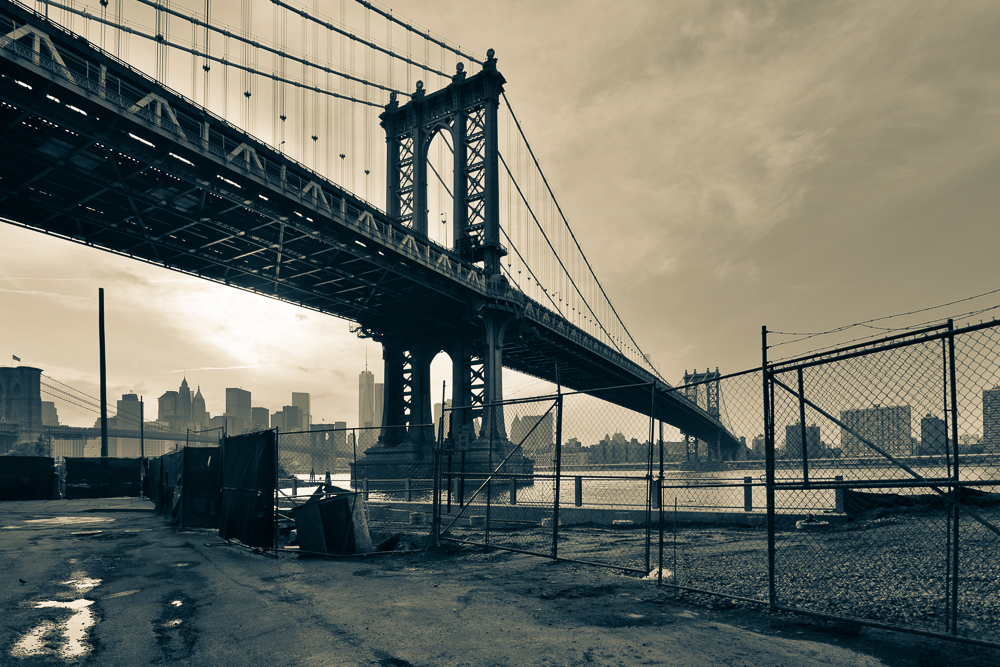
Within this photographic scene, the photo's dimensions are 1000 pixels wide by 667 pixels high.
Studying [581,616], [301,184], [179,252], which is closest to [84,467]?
[179,252]

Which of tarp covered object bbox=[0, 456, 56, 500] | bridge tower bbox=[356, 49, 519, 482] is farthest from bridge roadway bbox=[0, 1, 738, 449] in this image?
tarp covered object bbox=[0, 456, 56, 500]

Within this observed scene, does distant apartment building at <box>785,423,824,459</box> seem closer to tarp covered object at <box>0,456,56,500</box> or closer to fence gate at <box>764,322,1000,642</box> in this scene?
fence gate at <box>764,322,1000,642</box>

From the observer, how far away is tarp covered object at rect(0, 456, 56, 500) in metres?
30.1

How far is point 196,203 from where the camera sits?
30516 mm

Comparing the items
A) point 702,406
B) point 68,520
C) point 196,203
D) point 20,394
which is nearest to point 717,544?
point 68,520

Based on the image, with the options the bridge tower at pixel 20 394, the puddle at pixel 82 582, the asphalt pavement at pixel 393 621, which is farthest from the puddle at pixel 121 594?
the bridge tower at pixel 20 394

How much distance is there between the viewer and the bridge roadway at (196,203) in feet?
72.9

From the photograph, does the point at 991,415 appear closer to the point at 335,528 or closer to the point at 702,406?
the point at 335,528

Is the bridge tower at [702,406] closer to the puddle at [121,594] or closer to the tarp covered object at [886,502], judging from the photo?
the tarp covered object at [886,502]

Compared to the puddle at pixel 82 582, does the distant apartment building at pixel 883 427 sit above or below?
above

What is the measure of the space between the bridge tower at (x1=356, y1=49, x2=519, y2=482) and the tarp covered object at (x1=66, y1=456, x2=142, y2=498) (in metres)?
14.8

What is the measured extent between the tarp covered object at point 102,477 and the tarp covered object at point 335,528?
26167 mm

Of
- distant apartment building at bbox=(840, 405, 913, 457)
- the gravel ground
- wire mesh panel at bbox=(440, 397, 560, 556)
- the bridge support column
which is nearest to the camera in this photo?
the gravel ground

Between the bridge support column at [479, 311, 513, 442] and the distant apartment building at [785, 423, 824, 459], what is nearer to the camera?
the distant apartment building at [785, 423, 824, 459]
